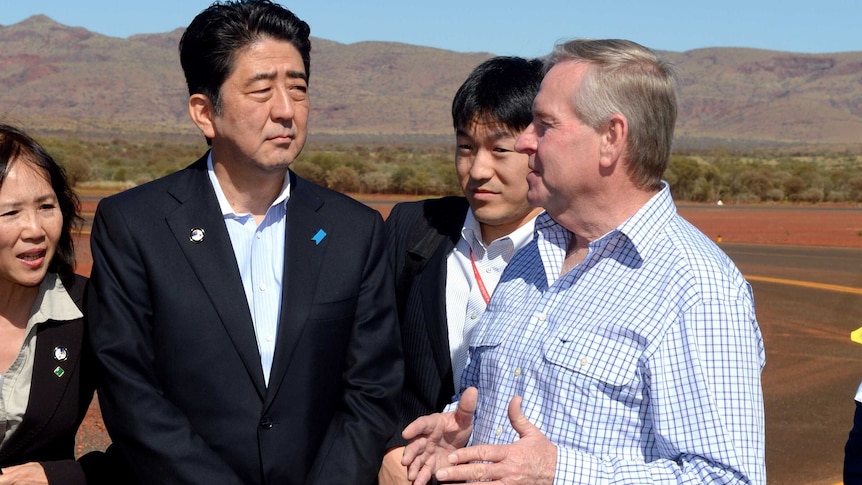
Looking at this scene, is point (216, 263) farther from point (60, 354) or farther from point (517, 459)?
point (517, 459)

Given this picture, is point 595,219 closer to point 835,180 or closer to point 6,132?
point 6,132

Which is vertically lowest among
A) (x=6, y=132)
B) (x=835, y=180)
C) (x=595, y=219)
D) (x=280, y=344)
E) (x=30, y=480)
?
(x=835, y=180)

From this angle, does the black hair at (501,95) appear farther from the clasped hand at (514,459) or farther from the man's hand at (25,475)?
the man's hand at (25,475)

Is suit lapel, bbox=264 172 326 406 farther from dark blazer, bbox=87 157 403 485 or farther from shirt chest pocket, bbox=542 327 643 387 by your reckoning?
shirt chest pocket, bbox=542 327 643 387

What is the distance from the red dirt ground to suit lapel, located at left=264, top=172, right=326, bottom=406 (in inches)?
409

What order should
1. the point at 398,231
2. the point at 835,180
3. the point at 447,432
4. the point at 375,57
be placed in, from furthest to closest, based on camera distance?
1. the point at 375,57
2. the point at 835,180
3. the point at 398,231
4. the point at 447,432

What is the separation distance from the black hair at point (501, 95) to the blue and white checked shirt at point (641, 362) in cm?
88

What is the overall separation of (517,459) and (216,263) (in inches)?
48.4

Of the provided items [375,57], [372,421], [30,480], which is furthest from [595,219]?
[375,57]

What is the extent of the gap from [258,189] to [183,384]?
0.68 metres

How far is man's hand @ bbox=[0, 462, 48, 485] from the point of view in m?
2.97

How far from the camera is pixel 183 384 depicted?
2.93 m

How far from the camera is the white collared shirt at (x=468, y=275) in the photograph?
333 centimetres

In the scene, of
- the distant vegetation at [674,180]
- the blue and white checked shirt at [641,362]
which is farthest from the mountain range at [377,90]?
the blue and white checked shirt at [641,362]
